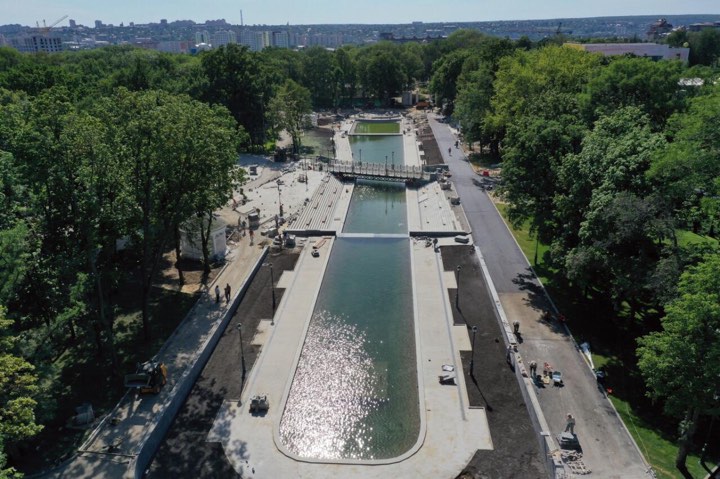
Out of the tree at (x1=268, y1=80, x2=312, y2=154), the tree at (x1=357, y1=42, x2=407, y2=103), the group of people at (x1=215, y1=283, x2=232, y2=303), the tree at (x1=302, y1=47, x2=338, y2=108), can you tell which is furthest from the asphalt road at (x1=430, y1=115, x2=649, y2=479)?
the tree at (x1=357, y1=42, x2=407, y2=103)

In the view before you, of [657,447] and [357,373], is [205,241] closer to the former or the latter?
[357,373]

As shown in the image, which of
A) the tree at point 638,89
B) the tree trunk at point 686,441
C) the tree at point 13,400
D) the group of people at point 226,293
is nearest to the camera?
the tree at point 13,400

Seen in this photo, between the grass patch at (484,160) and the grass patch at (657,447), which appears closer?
the grass patch at (657,447)

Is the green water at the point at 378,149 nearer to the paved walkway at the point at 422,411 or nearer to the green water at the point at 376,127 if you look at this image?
the green water at the point at 376,127

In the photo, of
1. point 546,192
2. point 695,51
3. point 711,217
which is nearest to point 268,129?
point 546,192

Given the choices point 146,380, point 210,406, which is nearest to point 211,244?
point 146,380

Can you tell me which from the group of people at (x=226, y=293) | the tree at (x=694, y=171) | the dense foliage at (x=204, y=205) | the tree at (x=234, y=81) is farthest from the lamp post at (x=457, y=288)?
the tree at (x=234, y=81)

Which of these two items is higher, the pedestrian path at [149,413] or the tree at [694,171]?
the tree at [694,171]

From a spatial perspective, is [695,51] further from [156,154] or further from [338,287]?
[156,154]
